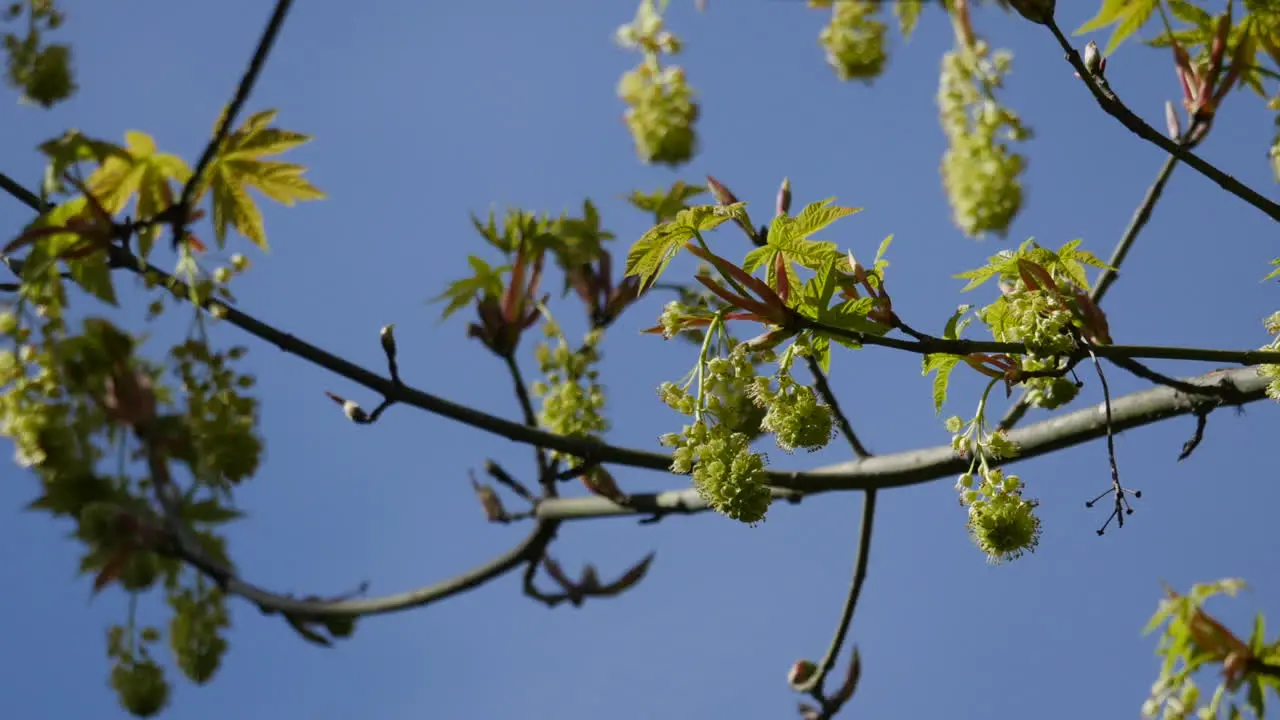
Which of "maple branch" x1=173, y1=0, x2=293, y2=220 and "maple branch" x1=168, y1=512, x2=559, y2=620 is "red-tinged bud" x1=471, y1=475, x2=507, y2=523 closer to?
"maple branch" x1=168, y1=512, x2=559, y2=620

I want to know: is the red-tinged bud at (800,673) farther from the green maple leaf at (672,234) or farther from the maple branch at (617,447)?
the green maple leaf at (672,234)

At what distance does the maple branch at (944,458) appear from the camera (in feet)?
5.47

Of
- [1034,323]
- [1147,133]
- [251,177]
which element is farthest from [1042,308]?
[251,177]

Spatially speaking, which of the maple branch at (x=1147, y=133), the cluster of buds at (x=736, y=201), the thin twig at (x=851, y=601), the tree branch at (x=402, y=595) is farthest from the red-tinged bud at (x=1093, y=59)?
the tree branch at (x=402, y=595)

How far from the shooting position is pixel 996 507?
1.47 meters

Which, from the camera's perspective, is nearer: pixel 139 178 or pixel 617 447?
pixel 139 178

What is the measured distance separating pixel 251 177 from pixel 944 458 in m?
1.05

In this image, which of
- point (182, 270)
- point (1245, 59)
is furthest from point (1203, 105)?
point (182, 270)

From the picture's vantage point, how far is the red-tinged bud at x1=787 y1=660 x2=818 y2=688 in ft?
7.57

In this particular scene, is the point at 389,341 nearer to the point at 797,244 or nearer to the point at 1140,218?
the point at 797,244

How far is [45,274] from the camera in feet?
4.86

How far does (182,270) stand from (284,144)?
0.26 m

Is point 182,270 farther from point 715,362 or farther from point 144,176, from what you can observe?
point 715,362

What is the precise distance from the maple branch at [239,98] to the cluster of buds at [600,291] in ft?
4.01
